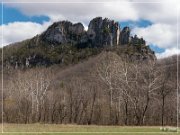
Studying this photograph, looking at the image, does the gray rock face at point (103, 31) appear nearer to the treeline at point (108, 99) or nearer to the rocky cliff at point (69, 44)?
the rocky cliff at point (69, 44)

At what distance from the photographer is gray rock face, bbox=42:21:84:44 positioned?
9194cm

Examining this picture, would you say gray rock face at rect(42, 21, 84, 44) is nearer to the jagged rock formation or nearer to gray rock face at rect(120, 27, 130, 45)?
the jagged rock formation

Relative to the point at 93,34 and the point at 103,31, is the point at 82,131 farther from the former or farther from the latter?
the point at 93,34

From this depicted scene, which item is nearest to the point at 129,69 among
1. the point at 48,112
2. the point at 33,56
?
the point at 48,112

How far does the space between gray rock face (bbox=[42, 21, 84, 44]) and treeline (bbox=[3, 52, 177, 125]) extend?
3331 cm

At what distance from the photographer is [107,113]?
50.5m

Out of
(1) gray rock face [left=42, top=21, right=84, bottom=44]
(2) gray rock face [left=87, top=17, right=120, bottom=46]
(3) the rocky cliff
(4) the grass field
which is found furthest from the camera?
(1) gray rock face [left=42, top=21, right=84, bottom=44]

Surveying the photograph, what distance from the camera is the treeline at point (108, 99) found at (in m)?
47.8

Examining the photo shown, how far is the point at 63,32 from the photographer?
97938 mm

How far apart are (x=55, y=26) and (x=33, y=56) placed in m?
10.8

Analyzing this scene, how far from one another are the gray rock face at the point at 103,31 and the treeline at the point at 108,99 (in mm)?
17188

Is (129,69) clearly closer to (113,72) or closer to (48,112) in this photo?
(113,72)

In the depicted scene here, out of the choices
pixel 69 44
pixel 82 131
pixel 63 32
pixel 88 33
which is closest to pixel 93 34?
pixel 88 33

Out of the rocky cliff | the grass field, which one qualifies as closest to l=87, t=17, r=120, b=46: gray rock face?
the rocky cliff
